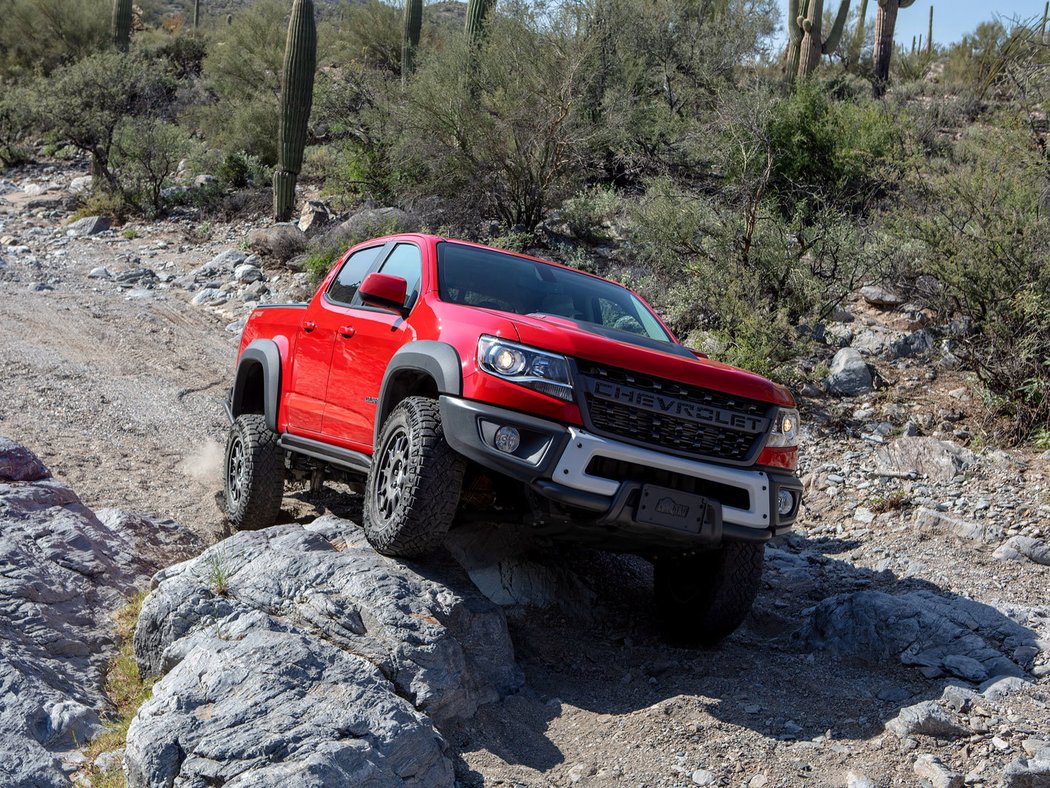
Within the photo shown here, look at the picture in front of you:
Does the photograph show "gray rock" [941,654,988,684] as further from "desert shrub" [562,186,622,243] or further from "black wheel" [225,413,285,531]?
"desert shrub" [562,186,622,243]

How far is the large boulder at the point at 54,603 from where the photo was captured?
3.54 metres

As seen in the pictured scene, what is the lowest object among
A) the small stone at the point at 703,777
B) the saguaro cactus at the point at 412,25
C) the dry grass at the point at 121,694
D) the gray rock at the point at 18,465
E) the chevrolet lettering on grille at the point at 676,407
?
the dry grass at the point at 121,694

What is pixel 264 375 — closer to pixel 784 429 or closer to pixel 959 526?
pixel 784 429

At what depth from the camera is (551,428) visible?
157 inches

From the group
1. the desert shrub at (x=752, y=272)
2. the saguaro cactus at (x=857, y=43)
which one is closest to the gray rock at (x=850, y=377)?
the desert shrub at (x=752, y=272)

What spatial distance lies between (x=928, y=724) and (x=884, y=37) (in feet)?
68.2

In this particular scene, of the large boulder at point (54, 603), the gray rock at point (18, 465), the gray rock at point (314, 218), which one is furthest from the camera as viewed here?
the gray rock at point (314, 218)

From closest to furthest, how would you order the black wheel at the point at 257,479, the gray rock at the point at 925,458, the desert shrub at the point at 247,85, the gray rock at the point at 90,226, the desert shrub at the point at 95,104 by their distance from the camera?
→ the black wheel at the point at 257,479 → the gray rock at the point at 925,458 → the gray rock at the point at 90,226 → the desert shrub at the point at 95,104 → the desert shrub at the point at 247,85

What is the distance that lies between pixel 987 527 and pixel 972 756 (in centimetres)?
326

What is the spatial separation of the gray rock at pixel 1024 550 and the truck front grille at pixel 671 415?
2866mm

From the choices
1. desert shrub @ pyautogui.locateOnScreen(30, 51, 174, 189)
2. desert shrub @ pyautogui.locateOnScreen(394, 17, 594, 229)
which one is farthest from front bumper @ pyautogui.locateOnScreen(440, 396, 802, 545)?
desert shrub @ pyautogui.locateOnScreen(30, 51, 174, 189)

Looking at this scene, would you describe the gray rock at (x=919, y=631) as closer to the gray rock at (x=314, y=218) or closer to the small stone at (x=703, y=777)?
the small stone at (x=703, y=777)

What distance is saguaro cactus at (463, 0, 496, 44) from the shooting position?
1658cm

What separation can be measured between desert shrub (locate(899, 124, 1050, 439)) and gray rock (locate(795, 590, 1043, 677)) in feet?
11.2
